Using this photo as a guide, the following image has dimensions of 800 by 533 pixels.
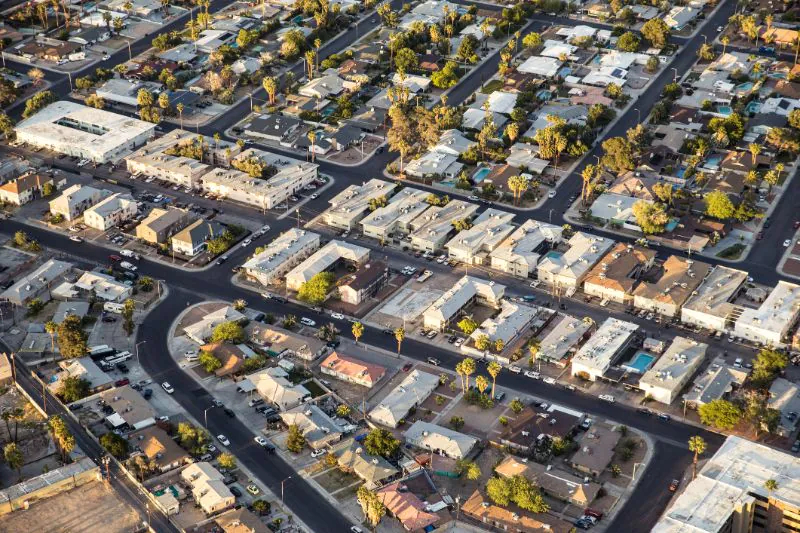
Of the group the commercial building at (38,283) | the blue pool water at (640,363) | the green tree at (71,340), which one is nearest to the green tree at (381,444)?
the blue pool water at (640,363)

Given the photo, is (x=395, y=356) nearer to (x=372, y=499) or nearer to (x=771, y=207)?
(x=372, y=499)

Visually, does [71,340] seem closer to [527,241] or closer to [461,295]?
[461,295]

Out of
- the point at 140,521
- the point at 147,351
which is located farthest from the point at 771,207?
the point at 140,521

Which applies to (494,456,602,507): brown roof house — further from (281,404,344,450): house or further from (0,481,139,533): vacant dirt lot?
(0,481,139,533): vacant dirt lot

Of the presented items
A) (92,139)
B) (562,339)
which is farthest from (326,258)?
(92,139)

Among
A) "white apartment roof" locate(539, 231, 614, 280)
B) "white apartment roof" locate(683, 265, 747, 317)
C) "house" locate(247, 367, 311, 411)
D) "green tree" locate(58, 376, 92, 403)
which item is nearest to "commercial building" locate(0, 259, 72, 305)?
"green tree" locate(58, 376, 92, 403)

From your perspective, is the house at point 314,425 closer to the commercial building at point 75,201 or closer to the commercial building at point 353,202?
the commercial building at point 353,202
